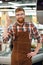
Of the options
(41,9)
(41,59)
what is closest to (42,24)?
(41,9)

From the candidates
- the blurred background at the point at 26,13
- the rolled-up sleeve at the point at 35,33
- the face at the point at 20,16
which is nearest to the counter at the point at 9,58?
the blurred background at the point at 26,13

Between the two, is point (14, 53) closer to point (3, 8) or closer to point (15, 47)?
point (15, 47)

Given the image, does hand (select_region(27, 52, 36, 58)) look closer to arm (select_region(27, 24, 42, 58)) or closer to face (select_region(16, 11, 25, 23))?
arm (select_region(27, 24, 42, 58))

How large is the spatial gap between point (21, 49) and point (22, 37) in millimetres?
110

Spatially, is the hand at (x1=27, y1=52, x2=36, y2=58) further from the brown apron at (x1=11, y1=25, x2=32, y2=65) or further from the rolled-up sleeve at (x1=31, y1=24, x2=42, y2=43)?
the rolled-up sleeve at (x1=31, y1=24, x2=42, y2=43)

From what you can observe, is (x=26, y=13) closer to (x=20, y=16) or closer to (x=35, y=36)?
(x=20, y=16)

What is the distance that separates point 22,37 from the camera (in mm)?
2457

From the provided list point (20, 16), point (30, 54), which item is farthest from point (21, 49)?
point (20, 16)

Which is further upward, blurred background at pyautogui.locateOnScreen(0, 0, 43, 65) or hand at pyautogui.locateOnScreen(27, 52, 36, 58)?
blurred background at pyautogui.locateOnScreen(0, 0, 43, 65)

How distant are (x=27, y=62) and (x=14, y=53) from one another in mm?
126

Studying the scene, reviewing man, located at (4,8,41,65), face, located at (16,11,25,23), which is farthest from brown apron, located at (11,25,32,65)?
face, located at (16,11,25,23)

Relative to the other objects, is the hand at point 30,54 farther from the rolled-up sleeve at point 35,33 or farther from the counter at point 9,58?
the rolled-up sleeve at point 35,33

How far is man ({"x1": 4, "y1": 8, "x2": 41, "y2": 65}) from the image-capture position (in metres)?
2.48

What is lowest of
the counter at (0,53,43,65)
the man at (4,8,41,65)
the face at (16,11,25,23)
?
the counter at (0,53,43,65)
